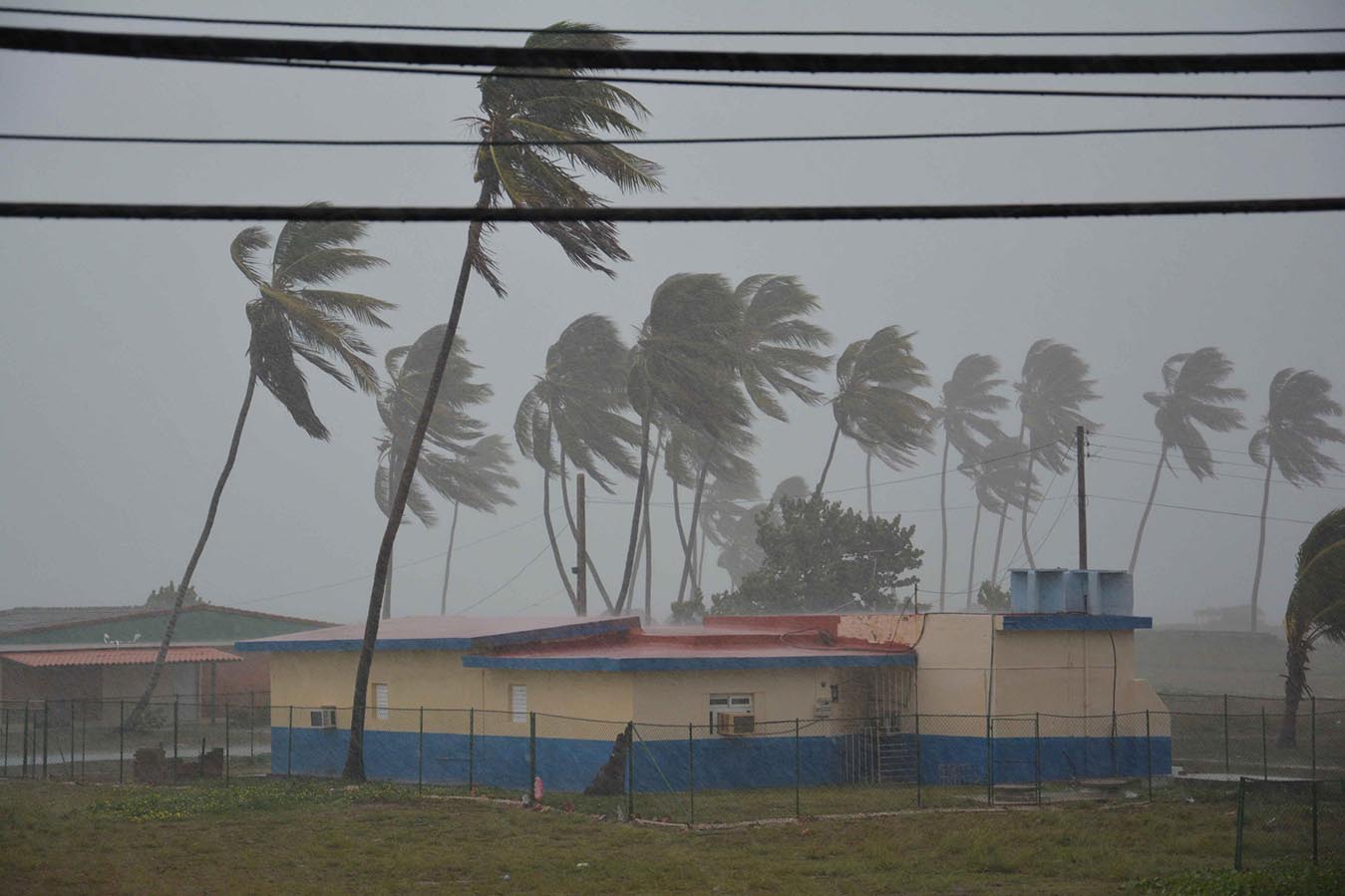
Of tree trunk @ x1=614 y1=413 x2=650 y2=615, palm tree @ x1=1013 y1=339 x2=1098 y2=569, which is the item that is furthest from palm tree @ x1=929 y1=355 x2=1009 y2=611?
tree trunk @ x1=614 y1=413 x2=650 y2=615

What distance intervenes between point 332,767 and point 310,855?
551 inches

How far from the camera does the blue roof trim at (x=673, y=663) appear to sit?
2806cm

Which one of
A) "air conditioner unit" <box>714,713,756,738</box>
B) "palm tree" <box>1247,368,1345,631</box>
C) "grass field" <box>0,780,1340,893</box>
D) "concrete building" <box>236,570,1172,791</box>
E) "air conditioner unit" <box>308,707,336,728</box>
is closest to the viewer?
"grass field" <box>0,780,1340,893</box>

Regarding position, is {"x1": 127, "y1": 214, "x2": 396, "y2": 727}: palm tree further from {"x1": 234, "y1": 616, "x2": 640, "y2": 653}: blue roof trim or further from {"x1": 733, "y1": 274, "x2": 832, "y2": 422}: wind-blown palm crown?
{"x1": 733, "y1": 274, "x2": 832, "y2": 422}: wind-blown palm crown

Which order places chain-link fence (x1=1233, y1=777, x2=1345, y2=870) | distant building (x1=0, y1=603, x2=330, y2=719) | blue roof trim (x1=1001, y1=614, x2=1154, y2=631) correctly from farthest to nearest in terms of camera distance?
distant building (x1=0, y1=603, x2=330, y2=719)
blue roof trim (x1=1001, y1=614, x2=1154, y2=631)
chain-link fence (x1=1233, y1=777, x2=1345, y2=870)

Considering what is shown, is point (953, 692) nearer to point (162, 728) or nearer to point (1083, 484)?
point (1083, 484)

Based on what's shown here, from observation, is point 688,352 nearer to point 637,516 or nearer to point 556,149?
point 637,516

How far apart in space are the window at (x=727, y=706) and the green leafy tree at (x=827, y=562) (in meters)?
32.4

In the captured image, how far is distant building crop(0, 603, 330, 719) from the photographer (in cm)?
4866

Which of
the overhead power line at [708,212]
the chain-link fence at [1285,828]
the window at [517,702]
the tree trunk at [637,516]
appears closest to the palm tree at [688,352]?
the tree trunk at [637,516]

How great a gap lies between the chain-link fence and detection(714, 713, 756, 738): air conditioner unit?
434 inches

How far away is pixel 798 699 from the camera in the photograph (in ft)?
101

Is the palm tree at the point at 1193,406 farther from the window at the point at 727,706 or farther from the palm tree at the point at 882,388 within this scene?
the window at the point at 727,706

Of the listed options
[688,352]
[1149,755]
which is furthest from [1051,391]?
[1149,755]
